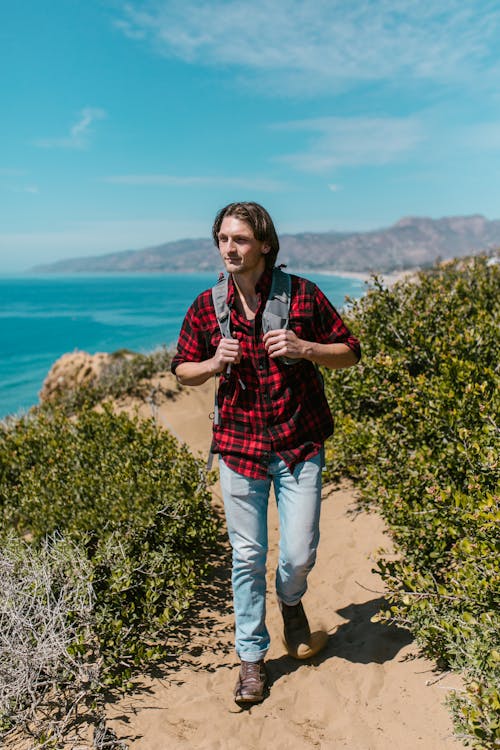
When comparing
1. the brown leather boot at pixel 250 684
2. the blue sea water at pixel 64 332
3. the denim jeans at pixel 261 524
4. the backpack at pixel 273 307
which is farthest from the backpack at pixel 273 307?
the blue sea water at pixel 64 332

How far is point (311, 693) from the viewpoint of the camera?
10.7 ft

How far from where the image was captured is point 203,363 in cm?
296

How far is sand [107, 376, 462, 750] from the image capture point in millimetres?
2922

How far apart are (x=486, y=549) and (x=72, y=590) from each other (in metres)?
2.63

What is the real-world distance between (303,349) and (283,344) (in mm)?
128

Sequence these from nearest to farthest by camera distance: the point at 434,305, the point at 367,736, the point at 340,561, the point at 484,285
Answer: the point at 367,736 < the point at 340,561 < the point at 434,305 < the point at 484,285

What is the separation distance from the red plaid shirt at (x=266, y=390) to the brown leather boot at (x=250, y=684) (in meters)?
→ 1.21

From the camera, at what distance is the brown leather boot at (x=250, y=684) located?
3168mm

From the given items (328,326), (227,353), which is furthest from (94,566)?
(328,326)

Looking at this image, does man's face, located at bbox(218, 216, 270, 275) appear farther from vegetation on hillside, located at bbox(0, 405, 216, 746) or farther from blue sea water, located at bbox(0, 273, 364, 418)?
blue sea water, located at bbox(0, 273, 364, 418)

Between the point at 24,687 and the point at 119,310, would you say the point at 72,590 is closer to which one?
the point at 24,687

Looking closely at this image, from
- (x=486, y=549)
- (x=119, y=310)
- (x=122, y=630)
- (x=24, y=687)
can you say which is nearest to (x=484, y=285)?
(x=486, y=549)

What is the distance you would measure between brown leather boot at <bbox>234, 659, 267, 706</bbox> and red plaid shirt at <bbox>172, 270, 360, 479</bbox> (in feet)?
3.98

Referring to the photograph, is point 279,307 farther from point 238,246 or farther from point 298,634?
point 298,634
